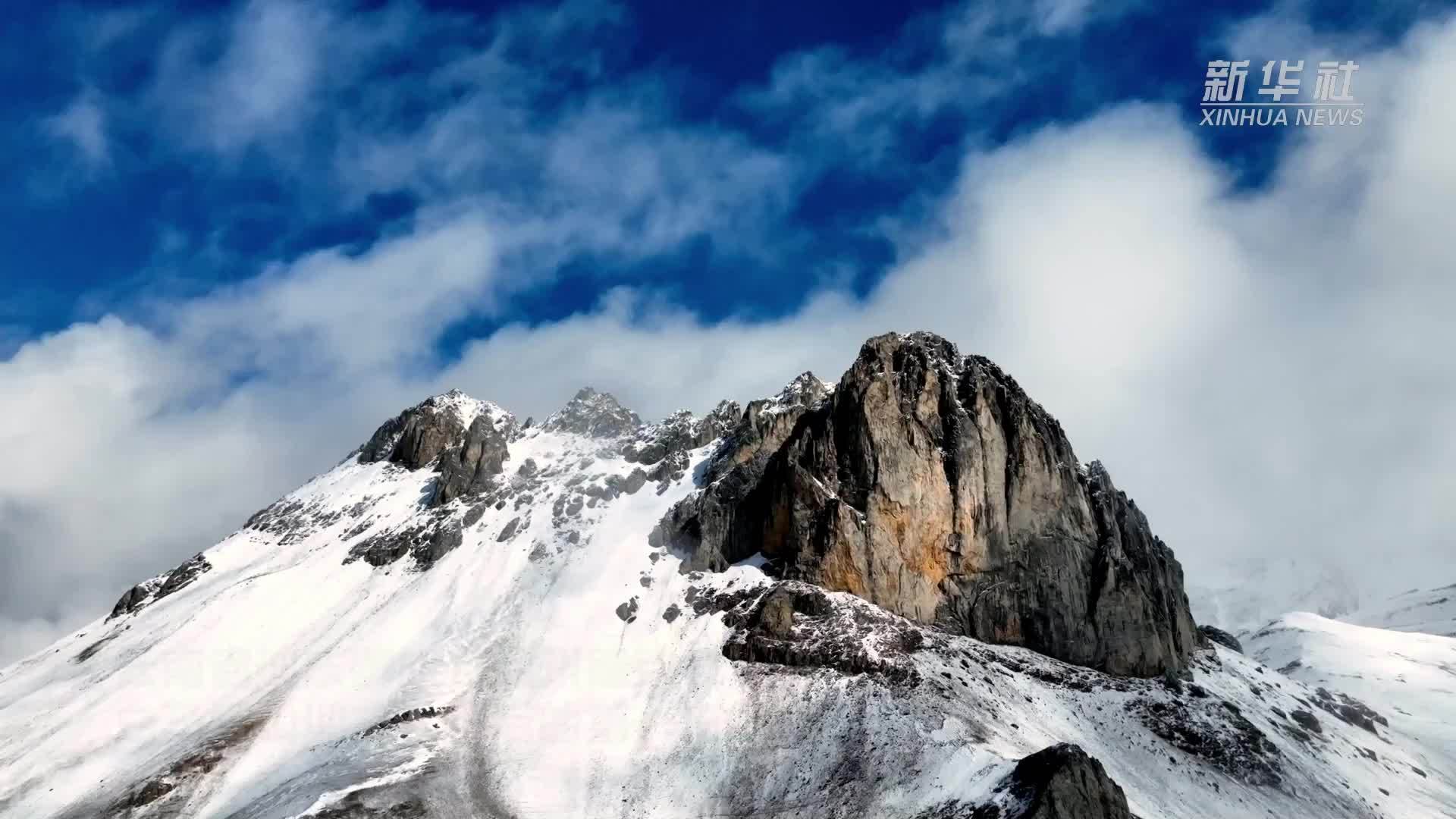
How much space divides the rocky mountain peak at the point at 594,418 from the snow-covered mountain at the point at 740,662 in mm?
13580

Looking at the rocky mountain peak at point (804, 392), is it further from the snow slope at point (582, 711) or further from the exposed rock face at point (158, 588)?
the exposed rock face at point (158, 588)

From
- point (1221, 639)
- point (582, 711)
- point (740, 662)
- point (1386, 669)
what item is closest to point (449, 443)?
point (582, 711)

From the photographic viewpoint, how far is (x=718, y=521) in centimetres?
10450

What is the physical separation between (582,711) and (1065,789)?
142 feet

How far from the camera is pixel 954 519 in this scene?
94.3 metres

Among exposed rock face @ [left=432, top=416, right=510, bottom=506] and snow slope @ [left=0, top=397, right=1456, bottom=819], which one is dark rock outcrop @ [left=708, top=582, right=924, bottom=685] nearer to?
snow slope @ [left=0, top=397, right=1456, bottom=819]

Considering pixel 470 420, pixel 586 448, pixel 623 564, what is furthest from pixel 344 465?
pixel 623 564

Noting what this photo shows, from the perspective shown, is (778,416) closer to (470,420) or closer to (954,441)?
(954,441)

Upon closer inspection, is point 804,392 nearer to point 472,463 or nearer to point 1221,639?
point 472,463

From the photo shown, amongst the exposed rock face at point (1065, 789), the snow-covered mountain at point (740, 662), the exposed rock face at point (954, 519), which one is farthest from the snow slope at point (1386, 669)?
the exposed rock face at point (1065, 789)

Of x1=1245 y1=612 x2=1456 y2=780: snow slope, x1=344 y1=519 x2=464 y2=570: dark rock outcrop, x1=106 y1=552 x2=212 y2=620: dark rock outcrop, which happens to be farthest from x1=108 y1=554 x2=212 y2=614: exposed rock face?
x1=1245 y1=612 x2=1456 y2=780: snow slope

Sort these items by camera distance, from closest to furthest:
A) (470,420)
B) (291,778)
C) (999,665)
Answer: (291,778)
(999,665)
(470,420)

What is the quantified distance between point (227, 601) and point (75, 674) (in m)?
16.3

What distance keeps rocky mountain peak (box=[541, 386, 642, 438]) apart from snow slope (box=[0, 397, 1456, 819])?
20.9 meters
